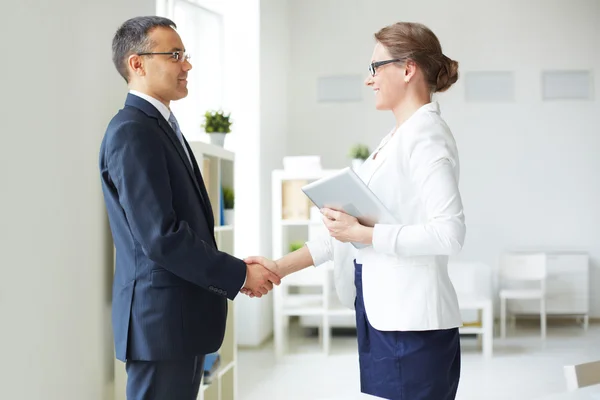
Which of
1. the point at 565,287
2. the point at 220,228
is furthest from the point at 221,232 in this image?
the point at 565,287

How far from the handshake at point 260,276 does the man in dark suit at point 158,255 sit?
0.72 ft

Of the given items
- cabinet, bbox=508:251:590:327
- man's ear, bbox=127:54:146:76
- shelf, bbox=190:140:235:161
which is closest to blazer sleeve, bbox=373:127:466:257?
man's ear, bbox=127:54:146:76

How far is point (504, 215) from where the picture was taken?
8398 millimetres

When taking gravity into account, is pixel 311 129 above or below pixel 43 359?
above

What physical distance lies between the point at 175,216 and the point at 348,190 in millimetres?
484

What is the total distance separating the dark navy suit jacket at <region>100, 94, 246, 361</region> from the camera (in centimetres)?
198

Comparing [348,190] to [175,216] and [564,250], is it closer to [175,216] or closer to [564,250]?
[175,216]

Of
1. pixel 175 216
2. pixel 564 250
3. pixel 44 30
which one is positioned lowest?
pixel 564 250

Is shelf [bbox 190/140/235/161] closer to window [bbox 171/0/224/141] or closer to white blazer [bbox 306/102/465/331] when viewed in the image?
window [bbox 171/0/224/141]

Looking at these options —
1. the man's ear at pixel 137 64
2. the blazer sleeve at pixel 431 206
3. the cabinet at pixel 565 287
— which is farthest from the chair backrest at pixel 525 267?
the man's ear at pixel 137 64

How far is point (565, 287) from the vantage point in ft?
26.3

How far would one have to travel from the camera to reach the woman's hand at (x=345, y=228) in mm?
2008

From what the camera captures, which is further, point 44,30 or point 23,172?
Result: point 44,30

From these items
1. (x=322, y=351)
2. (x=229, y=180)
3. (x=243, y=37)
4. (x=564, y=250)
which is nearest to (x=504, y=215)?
(x=564, y=250)
